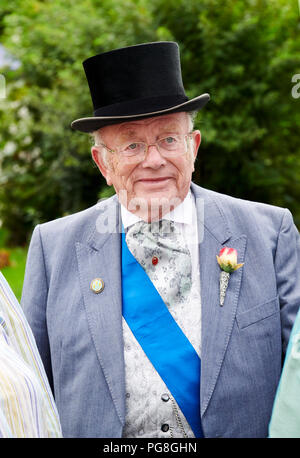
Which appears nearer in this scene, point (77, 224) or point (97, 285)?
point (97, 285)

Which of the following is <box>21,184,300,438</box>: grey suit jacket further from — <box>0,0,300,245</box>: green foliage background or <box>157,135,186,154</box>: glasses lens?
<box>0,0,300,245</box>: green foliage background

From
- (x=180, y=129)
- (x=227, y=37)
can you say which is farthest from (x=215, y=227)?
(x=227, y=37)

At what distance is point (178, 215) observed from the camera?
251 cm

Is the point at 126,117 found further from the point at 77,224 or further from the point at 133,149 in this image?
the point at 77,224

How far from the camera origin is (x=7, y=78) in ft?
36.7

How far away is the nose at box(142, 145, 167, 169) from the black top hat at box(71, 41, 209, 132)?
0.13 meters

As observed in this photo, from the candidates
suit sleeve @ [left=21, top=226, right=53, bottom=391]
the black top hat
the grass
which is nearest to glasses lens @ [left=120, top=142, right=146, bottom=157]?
the black top hat

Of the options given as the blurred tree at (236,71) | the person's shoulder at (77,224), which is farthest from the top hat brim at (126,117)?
the blurred tree at (236,71)

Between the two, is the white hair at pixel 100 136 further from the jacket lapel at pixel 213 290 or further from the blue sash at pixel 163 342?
the blue sash at pixel 163 342

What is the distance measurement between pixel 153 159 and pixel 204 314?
63cm

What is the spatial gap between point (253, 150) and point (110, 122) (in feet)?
20.1

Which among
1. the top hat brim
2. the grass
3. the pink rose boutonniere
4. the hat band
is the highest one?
the hat band

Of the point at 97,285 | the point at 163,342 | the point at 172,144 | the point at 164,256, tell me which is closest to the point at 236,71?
the point at 172,144

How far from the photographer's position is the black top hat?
2.37 meters
